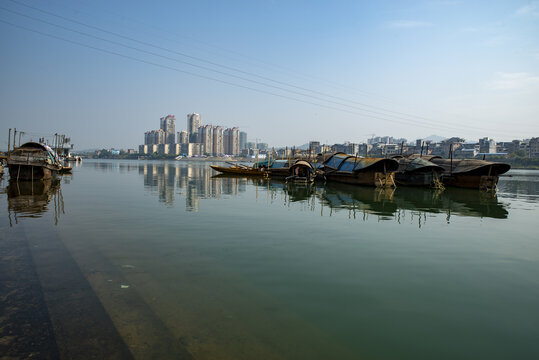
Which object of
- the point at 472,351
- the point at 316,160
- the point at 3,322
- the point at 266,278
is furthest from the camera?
the point at 316,160

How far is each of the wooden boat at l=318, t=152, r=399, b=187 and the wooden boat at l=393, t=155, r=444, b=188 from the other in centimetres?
236

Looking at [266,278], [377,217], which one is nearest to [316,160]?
[377,217]

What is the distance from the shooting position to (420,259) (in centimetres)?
697

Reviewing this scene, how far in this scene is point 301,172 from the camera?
105 ft

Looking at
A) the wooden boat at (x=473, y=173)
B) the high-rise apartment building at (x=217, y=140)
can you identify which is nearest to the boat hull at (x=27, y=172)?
the wooden boat at (x=473, y=173)

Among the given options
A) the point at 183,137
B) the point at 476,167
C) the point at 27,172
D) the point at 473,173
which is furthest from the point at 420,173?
the point at 183,137

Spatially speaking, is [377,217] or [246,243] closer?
[246,243]

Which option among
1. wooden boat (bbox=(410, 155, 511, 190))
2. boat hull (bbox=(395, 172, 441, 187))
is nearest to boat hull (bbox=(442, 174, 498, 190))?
wooden boat (bbox=(410, 155, 511, 190))

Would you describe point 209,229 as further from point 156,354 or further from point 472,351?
point 472,351

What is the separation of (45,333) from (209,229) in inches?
225

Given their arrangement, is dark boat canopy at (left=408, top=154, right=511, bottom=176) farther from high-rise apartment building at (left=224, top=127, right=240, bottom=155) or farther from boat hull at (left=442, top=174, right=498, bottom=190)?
high-rise apartment building at (left=224, top=127, right=240, bottom=155)

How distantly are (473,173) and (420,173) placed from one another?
13.3 ft

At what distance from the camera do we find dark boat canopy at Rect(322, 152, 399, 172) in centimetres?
2527

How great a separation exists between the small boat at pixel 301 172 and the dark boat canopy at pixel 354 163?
1.80 metres
